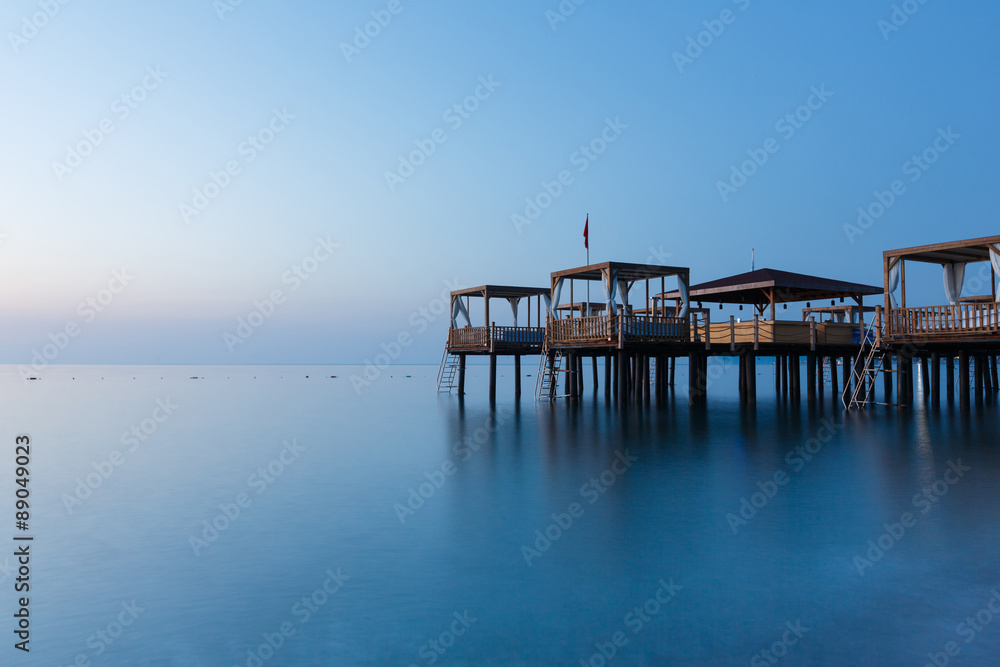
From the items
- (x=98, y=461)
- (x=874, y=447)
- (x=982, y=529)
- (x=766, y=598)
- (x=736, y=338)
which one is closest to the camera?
(x=766, y=598)

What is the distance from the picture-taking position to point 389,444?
62.7ft

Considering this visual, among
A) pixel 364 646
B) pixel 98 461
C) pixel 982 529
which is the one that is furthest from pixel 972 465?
pixel 98 461

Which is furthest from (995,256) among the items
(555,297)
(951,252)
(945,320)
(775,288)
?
(555,297)

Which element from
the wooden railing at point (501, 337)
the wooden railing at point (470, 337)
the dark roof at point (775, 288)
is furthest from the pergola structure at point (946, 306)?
A: the wooden railing at point (470, 337)

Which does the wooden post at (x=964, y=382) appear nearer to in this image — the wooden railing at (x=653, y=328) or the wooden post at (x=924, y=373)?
the wooden post at (x=924, y=373)

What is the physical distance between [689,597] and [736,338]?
22541 mm

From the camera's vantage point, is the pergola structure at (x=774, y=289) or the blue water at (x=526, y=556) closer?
the blue water at (x=526, y=556)

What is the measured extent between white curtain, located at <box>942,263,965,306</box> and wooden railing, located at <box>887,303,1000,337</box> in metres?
2.28

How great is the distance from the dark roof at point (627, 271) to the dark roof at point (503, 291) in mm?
5400

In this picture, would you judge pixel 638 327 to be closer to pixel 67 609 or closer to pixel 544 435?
pixel 544 435

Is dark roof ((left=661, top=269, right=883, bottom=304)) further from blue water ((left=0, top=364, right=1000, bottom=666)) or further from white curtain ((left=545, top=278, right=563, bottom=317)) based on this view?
blue water ((left=0, top=364, right=1000, bottom=666))

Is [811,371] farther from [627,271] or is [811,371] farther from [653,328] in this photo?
[627,271]

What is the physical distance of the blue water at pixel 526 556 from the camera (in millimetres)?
5547

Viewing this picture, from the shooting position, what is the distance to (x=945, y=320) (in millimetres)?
21328
